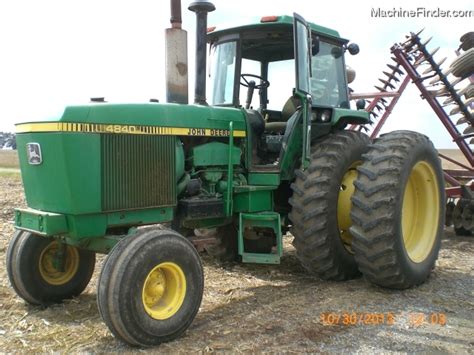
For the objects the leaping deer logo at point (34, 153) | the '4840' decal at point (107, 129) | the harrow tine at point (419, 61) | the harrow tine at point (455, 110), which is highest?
the harrow tine at point (419, 61)

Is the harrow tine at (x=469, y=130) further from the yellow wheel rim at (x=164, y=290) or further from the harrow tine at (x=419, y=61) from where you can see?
the yellow wheel rim at (x=164, y=290)

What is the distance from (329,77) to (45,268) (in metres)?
3.44

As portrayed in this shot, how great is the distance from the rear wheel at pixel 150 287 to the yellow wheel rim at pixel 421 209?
8.71 feet

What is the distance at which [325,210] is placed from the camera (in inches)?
191

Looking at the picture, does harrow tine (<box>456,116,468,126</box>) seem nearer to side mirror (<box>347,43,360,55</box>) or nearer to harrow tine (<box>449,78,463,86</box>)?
harrow tine (<box>449,78,463,86</box>)

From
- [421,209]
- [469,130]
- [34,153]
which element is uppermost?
[469,130]

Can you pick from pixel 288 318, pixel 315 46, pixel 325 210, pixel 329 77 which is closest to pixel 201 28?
pixel 315 46

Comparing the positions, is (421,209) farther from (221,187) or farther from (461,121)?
(461,121)

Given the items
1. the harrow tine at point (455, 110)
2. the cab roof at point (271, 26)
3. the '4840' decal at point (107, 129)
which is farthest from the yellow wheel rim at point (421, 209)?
the harrow tine at point (455, 110)

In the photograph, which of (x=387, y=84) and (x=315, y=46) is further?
(x=387, y=84)

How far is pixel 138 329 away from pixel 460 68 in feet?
23.6

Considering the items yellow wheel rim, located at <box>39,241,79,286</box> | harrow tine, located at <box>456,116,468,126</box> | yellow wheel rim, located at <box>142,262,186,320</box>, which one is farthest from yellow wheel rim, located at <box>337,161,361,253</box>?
harrow tine, located at <box>456,116,468,126</box>

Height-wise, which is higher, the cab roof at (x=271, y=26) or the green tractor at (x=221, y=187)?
the cab roof at (x=271, y=26)

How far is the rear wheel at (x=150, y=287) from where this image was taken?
346 centimetres
